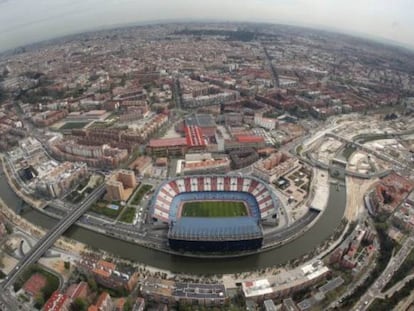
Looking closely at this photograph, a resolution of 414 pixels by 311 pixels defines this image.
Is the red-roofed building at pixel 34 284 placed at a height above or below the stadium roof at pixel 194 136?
below

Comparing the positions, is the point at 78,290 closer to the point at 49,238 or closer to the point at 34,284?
the point at 34,284

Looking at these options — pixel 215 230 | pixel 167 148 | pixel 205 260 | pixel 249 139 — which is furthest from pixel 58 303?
pixel 249 139

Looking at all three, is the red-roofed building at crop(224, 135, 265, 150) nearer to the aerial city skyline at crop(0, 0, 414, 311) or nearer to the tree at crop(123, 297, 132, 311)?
the aerial city skyline at crop(0, 0, 414, 311)

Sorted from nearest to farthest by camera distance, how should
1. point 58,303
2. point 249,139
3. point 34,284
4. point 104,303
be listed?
1. point 104,303
2. point 58,303
3. point 34,284
4. point 249,139

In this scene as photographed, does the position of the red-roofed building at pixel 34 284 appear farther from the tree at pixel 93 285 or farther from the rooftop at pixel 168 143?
the rooftop at pixel 168 143

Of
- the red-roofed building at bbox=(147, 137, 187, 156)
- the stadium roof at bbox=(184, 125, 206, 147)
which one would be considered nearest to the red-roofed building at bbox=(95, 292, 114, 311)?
the red-roofed building at bbox=(147, 137, 187, 156)

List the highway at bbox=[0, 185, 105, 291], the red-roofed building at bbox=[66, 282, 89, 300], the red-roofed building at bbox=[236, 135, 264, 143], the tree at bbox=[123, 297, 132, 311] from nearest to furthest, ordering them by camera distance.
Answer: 1. the tree at bbox=[123, 297, 132, 311]
2. the red-roofed building at bbox=[66, 282, 89, 300]
3. the highway at bbox=[0, 185, 105, 291]
4. the red-roofed building at bbox=[236, 135, 264, 143]

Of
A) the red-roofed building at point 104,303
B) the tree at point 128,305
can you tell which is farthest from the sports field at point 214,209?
the red-roofed building at point 104,303
